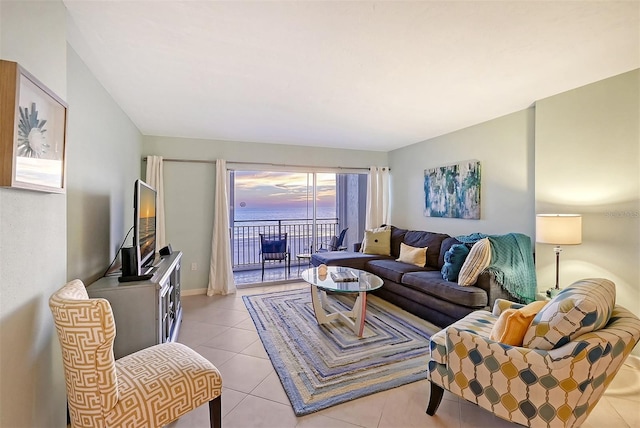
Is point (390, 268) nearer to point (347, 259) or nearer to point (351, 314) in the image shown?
point (347, 259)

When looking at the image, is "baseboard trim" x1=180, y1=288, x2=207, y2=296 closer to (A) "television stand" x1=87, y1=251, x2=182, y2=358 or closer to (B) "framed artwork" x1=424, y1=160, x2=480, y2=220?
(A) "television stand" x1=87, y1=251, x2=182, y2=358

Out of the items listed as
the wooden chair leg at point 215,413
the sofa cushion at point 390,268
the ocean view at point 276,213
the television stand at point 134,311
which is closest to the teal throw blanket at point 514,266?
the sofa cushion at point 390,268

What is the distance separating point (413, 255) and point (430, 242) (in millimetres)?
312

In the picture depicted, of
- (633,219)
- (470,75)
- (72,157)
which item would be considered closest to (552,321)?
(633,219)

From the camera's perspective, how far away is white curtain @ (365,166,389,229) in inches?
216

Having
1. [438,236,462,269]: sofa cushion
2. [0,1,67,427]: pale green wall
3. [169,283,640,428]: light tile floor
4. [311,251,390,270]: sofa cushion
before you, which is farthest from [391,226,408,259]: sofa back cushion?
[0,1,67,427]: pale green wall

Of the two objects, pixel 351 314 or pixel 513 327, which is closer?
pixel 513 327

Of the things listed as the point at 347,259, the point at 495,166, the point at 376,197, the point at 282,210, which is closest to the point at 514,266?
the point at 495,166

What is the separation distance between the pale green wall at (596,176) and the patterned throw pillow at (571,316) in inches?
48.8

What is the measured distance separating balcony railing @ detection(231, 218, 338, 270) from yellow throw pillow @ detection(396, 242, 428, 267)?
218 centimetres

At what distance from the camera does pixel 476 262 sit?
2.92 meters

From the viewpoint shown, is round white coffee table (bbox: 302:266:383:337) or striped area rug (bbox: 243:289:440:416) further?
round white coffee table (bbox: 302:266:383:337)

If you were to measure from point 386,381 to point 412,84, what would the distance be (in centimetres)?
244

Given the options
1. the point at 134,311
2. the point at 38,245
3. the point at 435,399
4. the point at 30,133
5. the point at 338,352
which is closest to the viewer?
the point at 30,133
